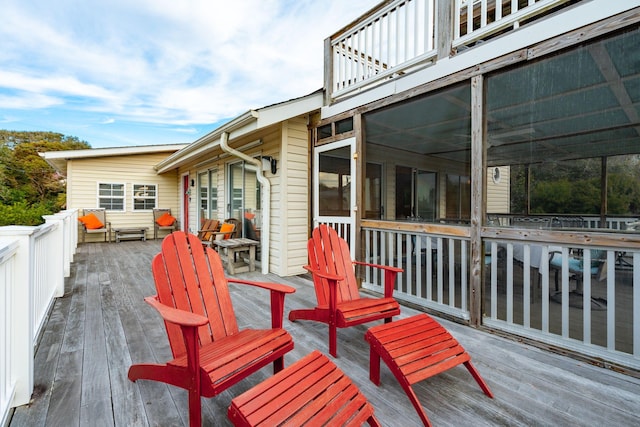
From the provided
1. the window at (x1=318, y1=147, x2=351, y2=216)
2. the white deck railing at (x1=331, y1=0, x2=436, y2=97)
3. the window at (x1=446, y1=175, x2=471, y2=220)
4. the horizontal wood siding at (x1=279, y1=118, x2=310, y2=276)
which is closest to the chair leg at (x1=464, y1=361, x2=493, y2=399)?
the window at (x1=318, y1=147, x2=351, y2=216)

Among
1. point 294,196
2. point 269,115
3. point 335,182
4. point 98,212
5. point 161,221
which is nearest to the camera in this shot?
point 269,115

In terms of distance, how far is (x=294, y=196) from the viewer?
489 centimetres

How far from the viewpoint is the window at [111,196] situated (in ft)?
31.3

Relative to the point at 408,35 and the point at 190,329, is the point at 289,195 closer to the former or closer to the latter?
the point at 408,35

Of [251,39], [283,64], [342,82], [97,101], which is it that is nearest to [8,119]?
[97,101]

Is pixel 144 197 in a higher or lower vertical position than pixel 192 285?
higher

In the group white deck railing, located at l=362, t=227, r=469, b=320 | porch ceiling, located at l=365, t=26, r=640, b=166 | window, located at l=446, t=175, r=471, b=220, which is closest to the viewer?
porch ceiling, located at l=365, t=26, r=640, b=166

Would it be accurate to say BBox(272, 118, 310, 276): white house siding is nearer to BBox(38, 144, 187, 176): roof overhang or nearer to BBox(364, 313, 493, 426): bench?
BBox(364, 313, 493, 426): bench

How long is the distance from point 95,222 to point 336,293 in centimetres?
966

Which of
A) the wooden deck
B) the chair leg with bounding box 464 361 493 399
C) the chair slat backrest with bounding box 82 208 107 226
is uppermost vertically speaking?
the chair slat backrest with bounding box 82 208 107 226

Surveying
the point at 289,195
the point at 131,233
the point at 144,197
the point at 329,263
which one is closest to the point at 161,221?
the point at 131,233

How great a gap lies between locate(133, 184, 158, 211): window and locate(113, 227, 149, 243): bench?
0.85 meters

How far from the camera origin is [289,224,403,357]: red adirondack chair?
2289mm

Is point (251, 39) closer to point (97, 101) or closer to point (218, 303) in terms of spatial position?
point (218, 303)
